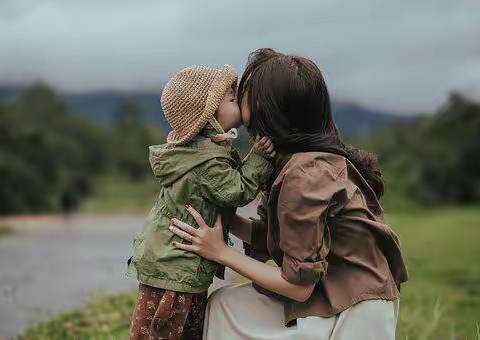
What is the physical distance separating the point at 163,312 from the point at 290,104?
29.6 inches

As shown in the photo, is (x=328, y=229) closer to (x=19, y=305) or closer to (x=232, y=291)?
(x=232, y=291)

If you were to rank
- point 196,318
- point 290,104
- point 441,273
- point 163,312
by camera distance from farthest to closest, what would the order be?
point 441,273 < point 196,318 < point 163,312 < point 290,104

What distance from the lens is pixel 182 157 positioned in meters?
2.58

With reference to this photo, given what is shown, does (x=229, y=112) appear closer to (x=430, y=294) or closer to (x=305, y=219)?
(x=305, y=219)

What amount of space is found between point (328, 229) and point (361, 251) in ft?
0.52

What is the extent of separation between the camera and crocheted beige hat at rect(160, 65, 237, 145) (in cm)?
255

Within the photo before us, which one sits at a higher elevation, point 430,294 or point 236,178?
point 236,178

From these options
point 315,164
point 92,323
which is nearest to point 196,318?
point 315,164

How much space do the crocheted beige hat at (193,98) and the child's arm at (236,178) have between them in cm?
13

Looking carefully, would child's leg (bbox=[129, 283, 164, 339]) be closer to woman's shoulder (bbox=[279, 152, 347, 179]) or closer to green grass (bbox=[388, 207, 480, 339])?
woman's shoulder (bbox=[279, 152, 347, 179])

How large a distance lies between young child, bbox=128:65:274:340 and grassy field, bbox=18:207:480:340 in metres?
1.20

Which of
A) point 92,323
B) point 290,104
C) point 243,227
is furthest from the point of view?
point 92,323

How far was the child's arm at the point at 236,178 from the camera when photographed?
2479 millimetres

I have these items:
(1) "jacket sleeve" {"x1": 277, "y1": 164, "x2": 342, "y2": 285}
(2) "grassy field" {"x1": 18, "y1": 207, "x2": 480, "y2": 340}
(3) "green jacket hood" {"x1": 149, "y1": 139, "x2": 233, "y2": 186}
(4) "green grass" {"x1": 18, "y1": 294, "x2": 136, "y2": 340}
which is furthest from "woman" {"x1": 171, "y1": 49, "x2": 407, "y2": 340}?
(4) "green grass" {"x1": 18, "y1": 294, "x2": 136, "y2": 340}
